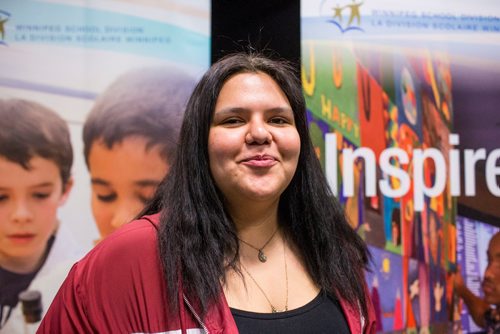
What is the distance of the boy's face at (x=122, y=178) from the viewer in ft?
5.88

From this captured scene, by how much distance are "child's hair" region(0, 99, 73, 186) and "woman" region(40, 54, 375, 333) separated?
80 cm

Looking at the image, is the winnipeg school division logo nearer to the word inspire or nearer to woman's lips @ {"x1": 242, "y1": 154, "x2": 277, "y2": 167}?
the word inspire

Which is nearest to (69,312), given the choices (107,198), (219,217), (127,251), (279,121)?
(127,251)

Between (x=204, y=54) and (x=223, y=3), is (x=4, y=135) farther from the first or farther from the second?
(x=223, y=3)

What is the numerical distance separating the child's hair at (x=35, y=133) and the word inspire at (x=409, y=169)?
3.29ft

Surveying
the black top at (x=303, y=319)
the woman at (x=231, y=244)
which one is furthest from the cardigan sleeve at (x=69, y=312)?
the black top at (x=303, y=319)

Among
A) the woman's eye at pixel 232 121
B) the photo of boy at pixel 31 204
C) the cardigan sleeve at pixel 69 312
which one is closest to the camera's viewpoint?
the cardigan sleeve at pixel 69 312

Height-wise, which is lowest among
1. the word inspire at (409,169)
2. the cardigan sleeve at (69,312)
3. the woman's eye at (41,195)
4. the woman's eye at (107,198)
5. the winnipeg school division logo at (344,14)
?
the cardigan sleeve at (69,312)

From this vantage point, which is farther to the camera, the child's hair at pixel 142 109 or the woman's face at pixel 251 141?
the child's hair at pixel 142 109

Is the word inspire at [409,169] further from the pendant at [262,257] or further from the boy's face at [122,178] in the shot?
the pendant at [262,257]

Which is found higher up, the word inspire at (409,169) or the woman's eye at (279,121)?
the woman's eye at (279,121)

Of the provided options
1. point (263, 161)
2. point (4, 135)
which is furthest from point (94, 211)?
point (263, 161)

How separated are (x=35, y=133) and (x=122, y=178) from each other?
38 cm

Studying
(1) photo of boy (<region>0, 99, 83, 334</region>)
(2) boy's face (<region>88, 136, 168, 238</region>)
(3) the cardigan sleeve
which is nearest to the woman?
(3) the cardigan sleeve
